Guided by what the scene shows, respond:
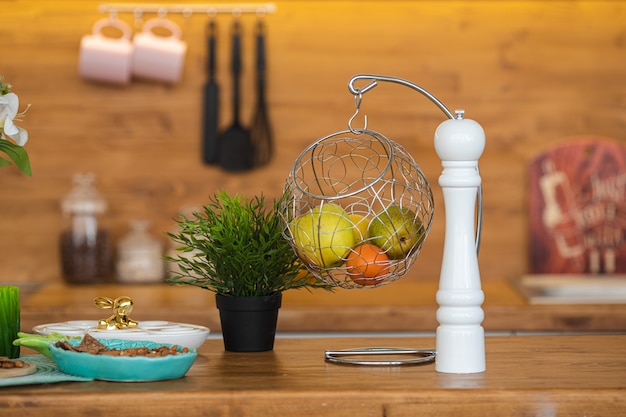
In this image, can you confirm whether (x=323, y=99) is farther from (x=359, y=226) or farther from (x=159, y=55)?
(x=359, y=226)

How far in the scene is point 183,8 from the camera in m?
2.54

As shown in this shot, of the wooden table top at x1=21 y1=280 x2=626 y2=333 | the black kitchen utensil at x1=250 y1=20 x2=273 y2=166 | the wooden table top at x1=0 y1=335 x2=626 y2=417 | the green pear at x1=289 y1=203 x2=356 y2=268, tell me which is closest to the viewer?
the wooden table top at x1=0 y1=335 x2=626 y2=417

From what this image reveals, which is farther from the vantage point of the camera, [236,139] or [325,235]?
[236,139]

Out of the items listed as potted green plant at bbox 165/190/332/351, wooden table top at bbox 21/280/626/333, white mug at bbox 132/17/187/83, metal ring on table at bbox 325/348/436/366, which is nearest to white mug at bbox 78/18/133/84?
white mug at bbox 132/17/187/83

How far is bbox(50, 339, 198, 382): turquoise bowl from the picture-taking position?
0.98 meters

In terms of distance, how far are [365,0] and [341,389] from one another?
176 centimetres

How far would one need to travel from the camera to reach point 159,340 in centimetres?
113

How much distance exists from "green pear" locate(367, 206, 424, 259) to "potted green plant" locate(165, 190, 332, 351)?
12 cm

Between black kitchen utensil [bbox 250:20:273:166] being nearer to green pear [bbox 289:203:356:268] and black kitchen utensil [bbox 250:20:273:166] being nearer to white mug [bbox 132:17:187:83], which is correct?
white mug [bbox 132:17:187:83]

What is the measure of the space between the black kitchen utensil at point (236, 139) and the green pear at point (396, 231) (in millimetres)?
1449

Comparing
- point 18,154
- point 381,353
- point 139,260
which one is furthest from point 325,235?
point 139,260

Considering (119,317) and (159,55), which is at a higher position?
(159,55)

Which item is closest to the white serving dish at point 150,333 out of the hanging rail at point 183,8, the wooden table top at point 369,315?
the wooden table top at point 369,315

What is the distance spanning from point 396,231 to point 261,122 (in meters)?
1.49
